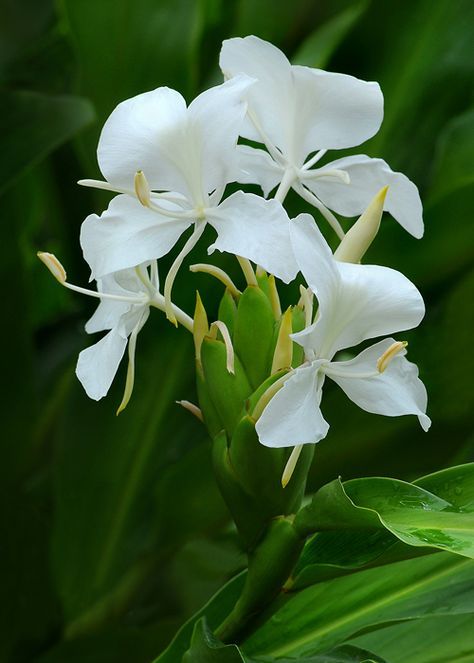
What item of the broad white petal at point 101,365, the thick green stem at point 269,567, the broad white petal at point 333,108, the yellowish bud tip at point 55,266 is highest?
the broad white petal at point 333,108

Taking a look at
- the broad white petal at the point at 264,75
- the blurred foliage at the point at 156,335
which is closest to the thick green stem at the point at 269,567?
the broad white petal at the point at 264,75

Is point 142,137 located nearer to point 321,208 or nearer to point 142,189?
point 142,189

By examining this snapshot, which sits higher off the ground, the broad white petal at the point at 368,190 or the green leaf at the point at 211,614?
the broad white petal at the point at 368,190

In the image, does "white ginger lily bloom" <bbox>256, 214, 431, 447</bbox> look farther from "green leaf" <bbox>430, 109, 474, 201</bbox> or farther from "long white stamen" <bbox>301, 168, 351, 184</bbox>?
"green leaf" <bbox>430, 109, 474, 201</bbox>

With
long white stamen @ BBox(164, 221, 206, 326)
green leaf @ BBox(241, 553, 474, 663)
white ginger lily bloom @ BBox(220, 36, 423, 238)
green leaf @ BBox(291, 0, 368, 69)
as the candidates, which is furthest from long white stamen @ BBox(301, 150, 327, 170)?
green leaf @ BBox(291, 0, 368, 69)

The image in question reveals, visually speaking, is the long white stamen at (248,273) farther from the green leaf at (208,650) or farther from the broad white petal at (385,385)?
the green leaf at (208,650)

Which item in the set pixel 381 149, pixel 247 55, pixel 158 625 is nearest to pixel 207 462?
pixel 158 625

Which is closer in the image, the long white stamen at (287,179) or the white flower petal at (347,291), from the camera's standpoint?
the white flower petal at (347,291)
